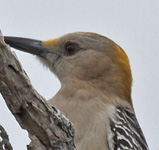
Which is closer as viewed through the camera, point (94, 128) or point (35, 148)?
point (35, 148)

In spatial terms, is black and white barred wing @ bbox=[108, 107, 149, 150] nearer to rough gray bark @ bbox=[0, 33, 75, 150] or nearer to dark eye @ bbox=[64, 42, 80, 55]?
dark eye @ bbox=[64, 42, 80, 55]

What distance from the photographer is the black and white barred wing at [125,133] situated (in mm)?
7982

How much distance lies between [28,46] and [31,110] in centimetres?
458

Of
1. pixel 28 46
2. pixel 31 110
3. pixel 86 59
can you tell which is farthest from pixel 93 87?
pixel 31 110

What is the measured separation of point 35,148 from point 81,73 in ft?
13.8

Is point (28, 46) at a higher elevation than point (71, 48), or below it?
higher

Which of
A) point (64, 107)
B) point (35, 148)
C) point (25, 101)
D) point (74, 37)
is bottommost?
point (35, 148)

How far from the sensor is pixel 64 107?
8.41 meters

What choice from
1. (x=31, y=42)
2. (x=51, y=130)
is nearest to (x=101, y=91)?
(x=31, y=42)

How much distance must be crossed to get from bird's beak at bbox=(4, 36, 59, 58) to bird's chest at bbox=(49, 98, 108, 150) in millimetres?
1332

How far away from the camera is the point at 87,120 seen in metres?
8.06

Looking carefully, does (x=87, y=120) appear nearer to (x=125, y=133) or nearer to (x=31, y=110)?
(x=125, y=133)

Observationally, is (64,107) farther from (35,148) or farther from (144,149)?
(35,148)

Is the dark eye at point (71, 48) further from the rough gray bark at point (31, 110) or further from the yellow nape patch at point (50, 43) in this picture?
the rough gray bark at point (31, 110)
